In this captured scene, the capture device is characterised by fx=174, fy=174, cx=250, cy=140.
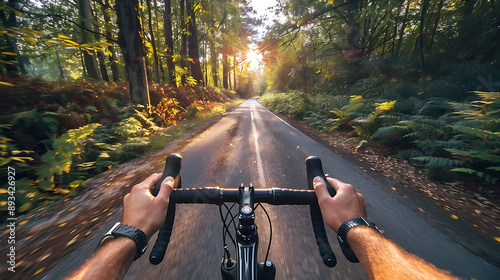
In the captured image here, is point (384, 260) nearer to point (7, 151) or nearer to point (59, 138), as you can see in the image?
point (59, 138)

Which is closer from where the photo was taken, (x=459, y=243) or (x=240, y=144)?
(x=459, y=243)

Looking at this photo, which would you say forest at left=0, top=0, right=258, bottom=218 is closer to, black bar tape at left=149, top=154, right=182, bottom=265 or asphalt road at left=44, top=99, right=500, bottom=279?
black bar tape at left=149, top=154, right=182, bottom=265

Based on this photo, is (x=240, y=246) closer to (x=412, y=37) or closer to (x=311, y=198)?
(x=311, y=198)

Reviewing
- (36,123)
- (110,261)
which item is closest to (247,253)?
(110,261)

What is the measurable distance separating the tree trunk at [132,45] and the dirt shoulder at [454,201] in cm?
859

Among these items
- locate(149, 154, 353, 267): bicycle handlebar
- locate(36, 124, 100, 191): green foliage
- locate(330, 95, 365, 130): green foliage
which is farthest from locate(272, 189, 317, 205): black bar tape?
locate(330, 95, 365, 130): green foliage

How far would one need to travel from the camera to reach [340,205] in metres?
1.15

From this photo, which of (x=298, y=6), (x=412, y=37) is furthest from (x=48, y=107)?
(x=412, y=37)

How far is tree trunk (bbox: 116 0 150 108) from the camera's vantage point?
6.49 metres

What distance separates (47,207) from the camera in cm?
293

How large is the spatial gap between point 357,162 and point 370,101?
5047 millimetres

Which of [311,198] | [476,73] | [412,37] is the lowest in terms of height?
[311,198]

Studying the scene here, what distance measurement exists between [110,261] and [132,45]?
8405 millimetres

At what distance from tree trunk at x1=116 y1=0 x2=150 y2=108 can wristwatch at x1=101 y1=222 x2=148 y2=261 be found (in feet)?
26.7
